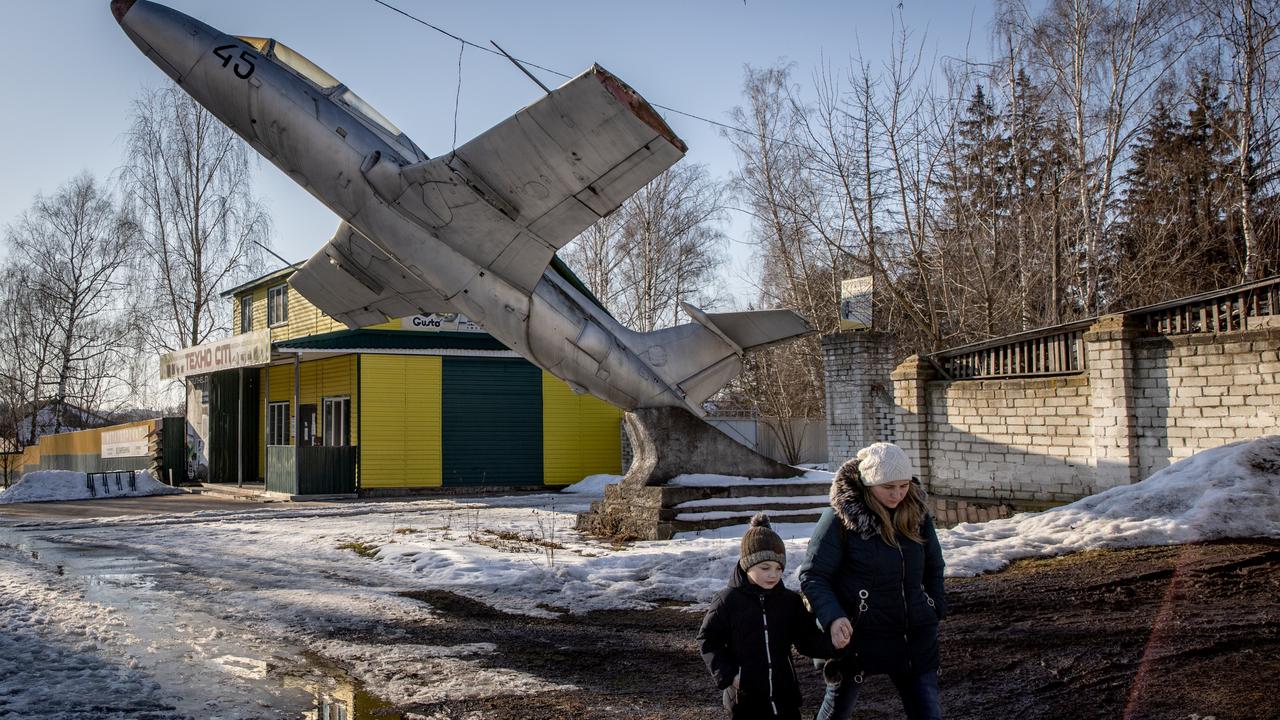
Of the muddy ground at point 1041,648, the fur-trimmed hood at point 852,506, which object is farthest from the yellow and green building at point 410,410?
the fur-trimmed hood at point 852,506

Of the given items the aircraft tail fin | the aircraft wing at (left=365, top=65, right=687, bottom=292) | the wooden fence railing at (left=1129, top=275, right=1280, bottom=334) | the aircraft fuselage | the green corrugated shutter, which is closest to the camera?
the aircraft wing at (left=365, top=65, right=687, bottom=292)

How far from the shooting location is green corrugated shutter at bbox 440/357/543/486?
20.9m

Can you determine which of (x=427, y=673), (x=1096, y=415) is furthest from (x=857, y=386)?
(x=427, y=673)

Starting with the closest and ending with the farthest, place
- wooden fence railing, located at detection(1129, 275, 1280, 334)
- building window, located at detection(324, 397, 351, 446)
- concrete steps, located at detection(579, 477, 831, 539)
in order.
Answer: wooden fence railing, located at detection(1129, 275, 1280, 334) < concrete steps, located at detection(579, 477, 831, 539) < building window, located at detection(324, 397, 351, 446)

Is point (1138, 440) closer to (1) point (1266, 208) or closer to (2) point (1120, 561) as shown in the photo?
(2) point (1120, 561)

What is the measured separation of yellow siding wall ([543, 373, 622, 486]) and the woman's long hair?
18.3 meters

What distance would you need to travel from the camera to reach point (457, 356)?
20.9 meters

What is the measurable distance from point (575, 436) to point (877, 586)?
19.0m

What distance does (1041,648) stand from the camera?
5.14 metres

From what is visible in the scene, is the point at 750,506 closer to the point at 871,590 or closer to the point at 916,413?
the point at 916,413

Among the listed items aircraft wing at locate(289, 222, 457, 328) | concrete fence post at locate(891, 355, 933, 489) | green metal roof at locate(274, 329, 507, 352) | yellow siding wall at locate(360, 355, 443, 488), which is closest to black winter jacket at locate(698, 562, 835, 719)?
aircraft wing at locate(289, 222, 457, 328)

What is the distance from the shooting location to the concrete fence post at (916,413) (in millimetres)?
13211

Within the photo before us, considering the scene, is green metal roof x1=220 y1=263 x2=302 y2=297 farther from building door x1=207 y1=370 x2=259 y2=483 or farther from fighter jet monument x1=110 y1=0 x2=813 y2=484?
fighter jet monument x1=110 y1=0 x2=813 y2=484

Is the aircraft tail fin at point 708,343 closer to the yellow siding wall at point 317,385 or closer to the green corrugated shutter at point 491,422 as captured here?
the green corrugated shutter at point 491,422
